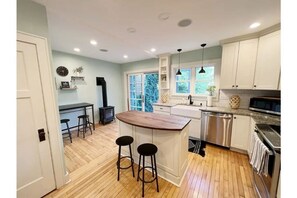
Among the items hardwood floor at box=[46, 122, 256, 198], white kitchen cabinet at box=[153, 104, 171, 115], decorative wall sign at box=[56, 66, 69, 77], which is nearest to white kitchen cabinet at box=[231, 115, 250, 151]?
hardwood floor at box=[46, 122, 256, 198]

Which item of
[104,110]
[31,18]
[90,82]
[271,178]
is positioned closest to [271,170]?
[271,178]

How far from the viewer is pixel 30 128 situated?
1.53 meters

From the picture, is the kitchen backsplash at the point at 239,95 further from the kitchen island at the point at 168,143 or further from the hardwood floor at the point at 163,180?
the kitchen island at the point at 168,143

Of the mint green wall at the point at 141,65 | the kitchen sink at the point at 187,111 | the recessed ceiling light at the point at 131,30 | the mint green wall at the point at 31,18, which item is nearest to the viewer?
the mint green wall at the point at 31,18

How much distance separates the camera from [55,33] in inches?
95.3

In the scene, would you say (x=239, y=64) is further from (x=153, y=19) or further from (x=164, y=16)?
(x=153, y=19)

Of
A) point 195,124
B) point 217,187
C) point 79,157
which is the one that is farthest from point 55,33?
point 217,187

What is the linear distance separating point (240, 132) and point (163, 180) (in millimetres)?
1980

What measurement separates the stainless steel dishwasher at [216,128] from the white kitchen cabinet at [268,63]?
2.99 ft

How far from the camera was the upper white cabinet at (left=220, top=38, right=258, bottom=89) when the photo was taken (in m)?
2.53

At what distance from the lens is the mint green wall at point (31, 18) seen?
4.56ft

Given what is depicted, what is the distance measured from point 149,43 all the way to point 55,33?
207 cm

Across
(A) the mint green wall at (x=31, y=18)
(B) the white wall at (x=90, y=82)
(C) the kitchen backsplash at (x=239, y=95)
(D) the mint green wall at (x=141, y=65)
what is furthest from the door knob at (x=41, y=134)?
(D) the mint green wall at (x=141, y=65)
